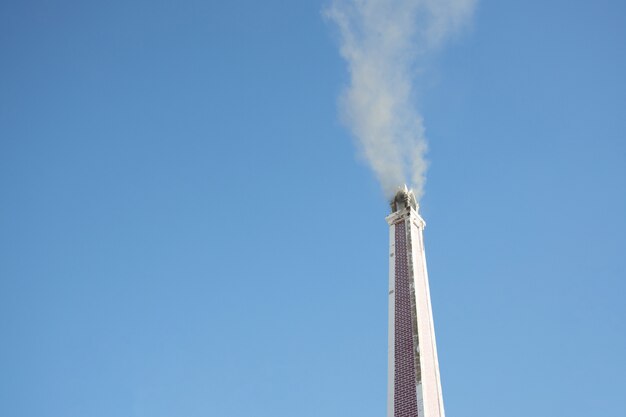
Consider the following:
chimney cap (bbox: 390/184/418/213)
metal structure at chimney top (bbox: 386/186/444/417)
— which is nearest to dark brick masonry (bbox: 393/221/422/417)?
metal structure at chimney top (bbox: 386/186/444/417)

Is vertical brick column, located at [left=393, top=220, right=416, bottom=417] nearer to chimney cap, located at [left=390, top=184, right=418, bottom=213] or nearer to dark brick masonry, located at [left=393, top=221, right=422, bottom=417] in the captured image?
dark brick masonry, located at [left=393, top=221, right=422, bottom=417]

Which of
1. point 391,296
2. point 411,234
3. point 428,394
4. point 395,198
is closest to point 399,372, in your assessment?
point 428,394

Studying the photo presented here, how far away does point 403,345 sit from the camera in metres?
23.5

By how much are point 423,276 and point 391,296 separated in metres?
1.73

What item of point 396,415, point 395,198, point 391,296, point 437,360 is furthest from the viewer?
point 395,198

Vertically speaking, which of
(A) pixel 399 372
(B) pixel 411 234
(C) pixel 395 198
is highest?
(C) pixel 395 198

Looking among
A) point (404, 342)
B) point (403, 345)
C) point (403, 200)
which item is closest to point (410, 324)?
point (404, 342)

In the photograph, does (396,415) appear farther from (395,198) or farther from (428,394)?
(395,198)

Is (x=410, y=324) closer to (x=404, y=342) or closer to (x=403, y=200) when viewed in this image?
(x=404, y=342)

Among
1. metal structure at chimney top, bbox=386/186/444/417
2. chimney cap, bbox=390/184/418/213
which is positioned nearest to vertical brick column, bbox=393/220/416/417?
metal structure at chimney top, bbox=386/186/444/417

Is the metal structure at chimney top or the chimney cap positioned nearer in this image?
the metal structure at chimney top

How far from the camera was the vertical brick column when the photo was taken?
21875 mm

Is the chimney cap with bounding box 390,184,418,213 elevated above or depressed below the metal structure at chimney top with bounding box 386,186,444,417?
above

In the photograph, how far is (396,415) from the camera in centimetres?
2177
